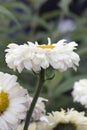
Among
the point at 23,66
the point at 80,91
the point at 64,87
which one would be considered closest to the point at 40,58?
the point at 23,66

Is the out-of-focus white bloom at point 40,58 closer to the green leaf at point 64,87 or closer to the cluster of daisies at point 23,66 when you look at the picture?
the cluster of daisies at point 23,66

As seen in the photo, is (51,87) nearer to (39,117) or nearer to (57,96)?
(57,96)

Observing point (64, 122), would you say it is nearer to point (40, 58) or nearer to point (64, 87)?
point (40, 58)

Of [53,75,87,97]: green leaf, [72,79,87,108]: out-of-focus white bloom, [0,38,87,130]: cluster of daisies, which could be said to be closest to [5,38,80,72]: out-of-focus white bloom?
[0,38,87,130]: cluster of daisies

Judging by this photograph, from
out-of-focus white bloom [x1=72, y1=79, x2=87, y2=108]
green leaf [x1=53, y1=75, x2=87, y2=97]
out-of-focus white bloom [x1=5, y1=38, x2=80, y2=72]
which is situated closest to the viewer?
out-of-focus white bloom [x1=5, y1=38, x2=80, y2=72]

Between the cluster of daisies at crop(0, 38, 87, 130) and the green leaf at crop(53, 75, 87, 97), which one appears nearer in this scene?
the cluster of daisies at crop(0, 38, 87, 130)

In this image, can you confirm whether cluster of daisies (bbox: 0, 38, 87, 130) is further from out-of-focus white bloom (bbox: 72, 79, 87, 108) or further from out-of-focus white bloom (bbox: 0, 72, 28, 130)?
out-of-focus white bloom (bbox: 72, 79, 87, 108)
